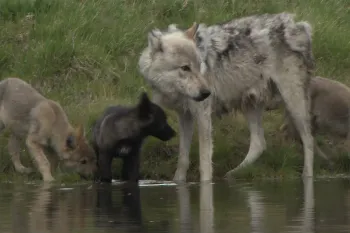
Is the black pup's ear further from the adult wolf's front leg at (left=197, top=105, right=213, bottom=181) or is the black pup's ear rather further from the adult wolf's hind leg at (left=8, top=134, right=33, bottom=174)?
the adult wolf's hind leg at (left=8, top=134, right=33, bottom=174)

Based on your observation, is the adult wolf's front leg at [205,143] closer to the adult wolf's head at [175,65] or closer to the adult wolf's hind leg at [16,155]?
the adult wolf's head at [175,65]

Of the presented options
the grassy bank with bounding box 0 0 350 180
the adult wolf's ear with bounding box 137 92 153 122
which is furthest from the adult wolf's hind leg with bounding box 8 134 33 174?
the adult wolf's ear with bounding box 137 92 153 122

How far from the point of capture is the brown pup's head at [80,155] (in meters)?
14.1

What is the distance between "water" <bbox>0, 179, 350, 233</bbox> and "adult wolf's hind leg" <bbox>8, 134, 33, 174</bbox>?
0.67 meters

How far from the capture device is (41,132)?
14086mm

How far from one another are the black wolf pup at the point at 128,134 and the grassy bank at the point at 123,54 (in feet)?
2.15

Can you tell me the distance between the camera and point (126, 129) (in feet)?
45.6

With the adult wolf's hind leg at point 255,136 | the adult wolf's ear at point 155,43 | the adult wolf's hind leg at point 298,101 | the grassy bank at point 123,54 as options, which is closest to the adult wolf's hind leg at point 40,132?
the grassy bank at point 123,54

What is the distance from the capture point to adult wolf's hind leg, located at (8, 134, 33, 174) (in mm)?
14156

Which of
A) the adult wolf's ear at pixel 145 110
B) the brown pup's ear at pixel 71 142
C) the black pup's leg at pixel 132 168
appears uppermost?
the adult wolf's ear at pixel 145 110

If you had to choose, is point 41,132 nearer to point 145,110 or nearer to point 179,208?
point 145,110

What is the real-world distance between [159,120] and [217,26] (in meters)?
1.73

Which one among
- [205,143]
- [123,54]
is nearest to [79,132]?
[205,143]

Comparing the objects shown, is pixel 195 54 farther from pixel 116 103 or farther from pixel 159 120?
pixel 116 103
